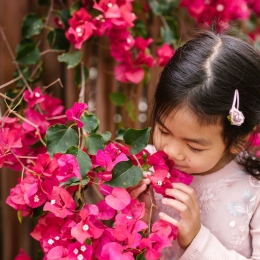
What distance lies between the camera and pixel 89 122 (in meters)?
0.93

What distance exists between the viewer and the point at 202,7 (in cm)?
155

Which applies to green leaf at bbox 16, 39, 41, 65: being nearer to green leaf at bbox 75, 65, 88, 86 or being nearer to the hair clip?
green leaf at bbox 75, 65, 88, 86

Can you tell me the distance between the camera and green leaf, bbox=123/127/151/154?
0.90m

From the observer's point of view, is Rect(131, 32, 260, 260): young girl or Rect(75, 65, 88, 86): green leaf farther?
Rect(75, 65, 88, 86): green leaf

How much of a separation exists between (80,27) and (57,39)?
0.13 m

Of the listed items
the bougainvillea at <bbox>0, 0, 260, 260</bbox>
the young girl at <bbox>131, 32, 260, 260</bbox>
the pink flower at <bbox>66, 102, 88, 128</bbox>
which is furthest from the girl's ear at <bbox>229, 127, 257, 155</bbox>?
the pink flower at <bbox>66, 102, 88, 128</bbox>

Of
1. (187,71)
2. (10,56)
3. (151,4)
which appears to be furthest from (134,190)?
(151,4)

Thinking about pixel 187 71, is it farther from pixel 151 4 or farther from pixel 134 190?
pixel 151 4

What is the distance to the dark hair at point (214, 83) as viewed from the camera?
0.96 metres

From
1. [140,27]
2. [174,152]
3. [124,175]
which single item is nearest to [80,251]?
[124,175]

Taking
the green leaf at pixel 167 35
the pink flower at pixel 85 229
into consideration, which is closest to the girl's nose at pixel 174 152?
the pink flower at pixel 85 229

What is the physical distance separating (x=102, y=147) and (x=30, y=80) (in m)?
0.43

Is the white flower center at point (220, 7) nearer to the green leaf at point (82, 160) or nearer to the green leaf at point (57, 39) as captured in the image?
the green leaf at point (57, 39)

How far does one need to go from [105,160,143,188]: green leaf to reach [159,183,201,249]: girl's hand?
0.11 meters
